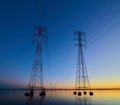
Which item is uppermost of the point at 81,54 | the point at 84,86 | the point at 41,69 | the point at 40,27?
the point at 40,27

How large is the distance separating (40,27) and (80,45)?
16.4 metres

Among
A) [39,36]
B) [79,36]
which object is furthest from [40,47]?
[79,36]

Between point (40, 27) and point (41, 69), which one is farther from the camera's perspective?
point (41, 69)

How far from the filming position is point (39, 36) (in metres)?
46.2

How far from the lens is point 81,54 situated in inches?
2264

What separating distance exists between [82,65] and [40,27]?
1883 centimetres

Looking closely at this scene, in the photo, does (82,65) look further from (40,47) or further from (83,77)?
(40,47)

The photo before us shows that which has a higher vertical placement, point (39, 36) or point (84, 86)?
point (39, 36)

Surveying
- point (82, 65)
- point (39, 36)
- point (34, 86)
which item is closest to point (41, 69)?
point (34, 86)

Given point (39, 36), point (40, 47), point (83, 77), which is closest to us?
point (39, 36)

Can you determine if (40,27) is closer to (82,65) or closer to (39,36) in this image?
(39,36)

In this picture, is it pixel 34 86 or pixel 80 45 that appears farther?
pixel 80 45

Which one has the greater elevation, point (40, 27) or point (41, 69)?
point (40, 27)

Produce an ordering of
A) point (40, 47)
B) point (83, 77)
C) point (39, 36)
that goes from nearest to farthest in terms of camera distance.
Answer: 1. point (39, 36)
2. point (40, 47)
3. point (83, 77)
